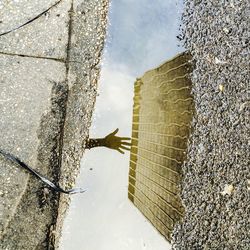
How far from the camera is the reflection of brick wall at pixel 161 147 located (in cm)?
Answer: 246

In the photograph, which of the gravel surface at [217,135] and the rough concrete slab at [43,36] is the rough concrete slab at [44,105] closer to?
the rough concrete slab at [43,36]

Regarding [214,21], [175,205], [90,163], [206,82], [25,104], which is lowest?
[175,205]

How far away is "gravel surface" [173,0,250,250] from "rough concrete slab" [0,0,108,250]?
0.71 meters

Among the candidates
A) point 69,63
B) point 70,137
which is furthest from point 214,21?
point 70,137

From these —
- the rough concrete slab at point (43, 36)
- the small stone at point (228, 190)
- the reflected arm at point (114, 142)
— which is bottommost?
the small stone at point (228, 190)

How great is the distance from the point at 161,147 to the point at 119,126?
1.03 ft

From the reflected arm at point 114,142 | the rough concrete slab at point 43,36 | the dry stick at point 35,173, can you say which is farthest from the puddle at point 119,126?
the rough concrete slab at point 43,36

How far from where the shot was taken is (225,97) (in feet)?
8.32

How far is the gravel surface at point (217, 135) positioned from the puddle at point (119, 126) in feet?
0.59

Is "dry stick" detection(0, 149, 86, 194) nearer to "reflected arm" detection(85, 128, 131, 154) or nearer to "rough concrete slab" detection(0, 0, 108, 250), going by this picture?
"rough concrete slab" detection(0, 0, 108, 250)

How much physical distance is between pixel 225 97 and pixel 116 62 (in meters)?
0.78

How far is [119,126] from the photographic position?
2.49 m

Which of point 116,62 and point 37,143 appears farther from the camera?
point 116,62

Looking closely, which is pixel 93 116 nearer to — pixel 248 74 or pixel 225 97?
pixel 225 97
